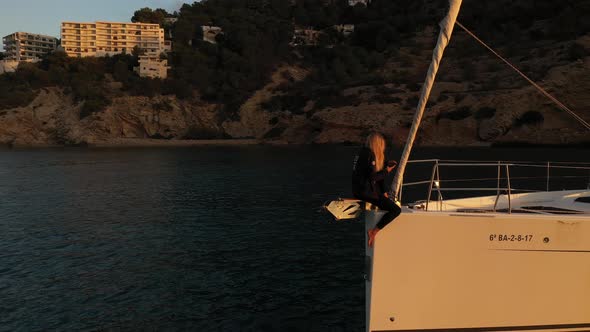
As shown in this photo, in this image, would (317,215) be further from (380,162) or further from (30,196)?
(30,196)

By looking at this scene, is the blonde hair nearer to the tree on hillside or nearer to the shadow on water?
the shadow on water

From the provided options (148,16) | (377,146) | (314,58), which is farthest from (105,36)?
(377,146)

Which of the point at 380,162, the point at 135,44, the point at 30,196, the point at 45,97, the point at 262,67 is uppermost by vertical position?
the point at 135,44

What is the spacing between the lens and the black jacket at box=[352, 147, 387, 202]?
23.0ft

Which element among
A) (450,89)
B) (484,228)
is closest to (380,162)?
(484,228)

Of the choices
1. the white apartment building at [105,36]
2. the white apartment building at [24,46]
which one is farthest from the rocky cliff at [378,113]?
the white apartment building at [24,46]

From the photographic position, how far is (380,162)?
7113 mm

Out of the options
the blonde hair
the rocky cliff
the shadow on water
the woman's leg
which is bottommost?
the shadow on water

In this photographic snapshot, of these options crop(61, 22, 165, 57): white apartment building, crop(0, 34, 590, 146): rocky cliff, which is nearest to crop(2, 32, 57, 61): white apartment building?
crop(61, 22, 165, 57): white apartment building

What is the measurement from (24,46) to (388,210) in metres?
178

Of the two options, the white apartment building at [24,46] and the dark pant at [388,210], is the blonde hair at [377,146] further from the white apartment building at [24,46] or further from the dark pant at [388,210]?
the white apartment building at [24,46]

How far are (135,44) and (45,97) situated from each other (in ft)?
131

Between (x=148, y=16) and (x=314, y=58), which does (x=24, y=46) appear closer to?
(x=148, y=16)

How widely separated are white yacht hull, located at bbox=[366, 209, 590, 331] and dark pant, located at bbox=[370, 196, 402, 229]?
0.12 m
